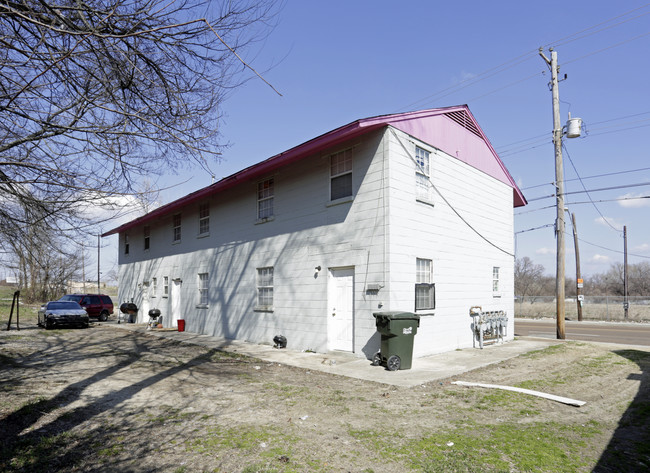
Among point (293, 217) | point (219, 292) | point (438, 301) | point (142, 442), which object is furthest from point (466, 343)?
point (142, 442)

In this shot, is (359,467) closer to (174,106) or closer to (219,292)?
(174,106)

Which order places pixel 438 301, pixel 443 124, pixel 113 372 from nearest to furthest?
pixel 113 372 → pixel 438 301 → pixel 443 124

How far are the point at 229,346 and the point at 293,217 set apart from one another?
4.88 metres

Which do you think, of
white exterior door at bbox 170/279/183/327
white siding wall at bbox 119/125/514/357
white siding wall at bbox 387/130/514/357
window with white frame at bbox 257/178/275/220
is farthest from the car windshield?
white siding wall at bbox 387/130/514/357

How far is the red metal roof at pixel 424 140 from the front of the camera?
1120 centimetres

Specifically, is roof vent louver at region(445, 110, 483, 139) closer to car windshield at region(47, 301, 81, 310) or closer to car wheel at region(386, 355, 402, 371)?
car wheel at region(386, 355, 402, 371)

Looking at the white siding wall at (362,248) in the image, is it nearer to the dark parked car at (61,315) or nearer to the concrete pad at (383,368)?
the concrete pad at (383,368)

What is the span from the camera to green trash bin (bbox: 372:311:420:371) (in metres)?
9.85

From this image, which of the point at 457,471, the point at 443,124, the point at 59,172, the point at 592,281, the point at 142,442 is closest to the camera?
the point at 457,471

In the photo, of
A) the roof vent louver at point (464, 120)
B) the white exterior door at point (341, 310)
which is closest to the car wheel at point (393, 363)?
the white exterior door at point (341, 310)

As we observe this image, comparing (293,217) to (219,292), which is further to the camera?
(219,292)

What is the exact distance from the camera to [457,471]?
14.4 feet

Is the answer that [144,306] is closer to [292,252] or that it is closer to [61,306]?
[61,306]

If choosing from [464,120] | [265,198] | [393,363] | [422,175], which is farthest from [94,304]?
[464,120]
